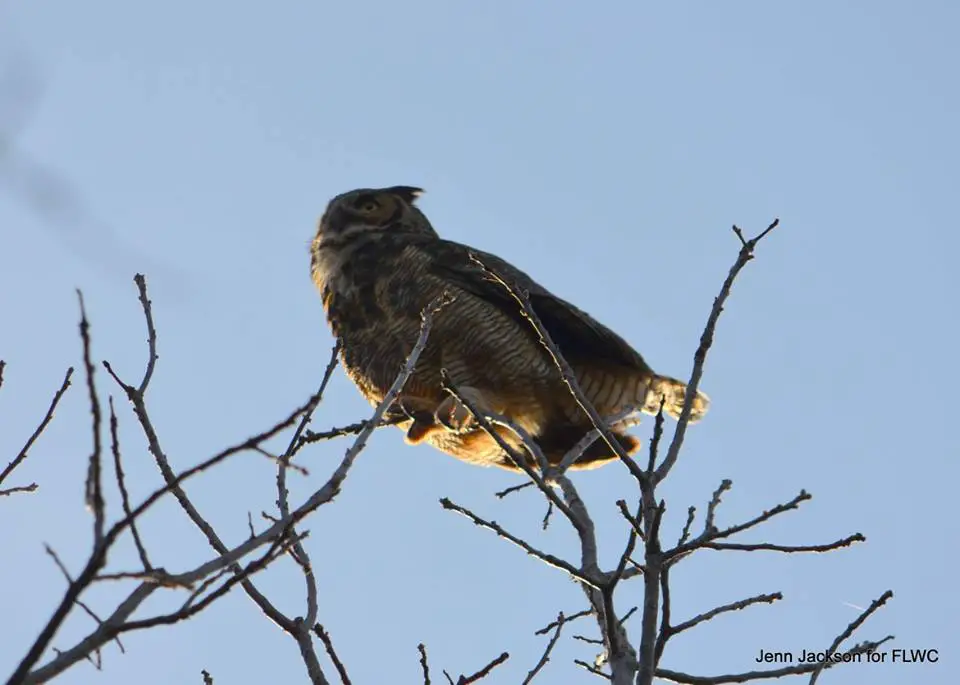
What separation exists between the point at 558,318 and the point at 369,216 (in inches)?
69.0

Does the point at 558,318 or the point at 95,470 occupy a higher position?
the point at 558,318

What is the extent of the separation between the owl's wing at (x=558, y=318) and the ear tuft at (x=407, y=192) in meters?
1.53

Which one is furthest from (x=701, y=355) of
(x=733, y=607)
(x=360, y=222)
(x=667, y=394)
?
(x=360, y=222)

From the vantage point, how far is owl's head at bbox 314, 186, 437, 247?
686cm

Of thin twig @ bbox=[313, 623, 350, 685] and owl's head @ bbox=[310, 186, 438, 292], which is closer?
thin twig @ bbox=[313, 623, 350, 685]

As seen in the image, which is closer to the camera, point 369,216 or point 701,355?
point 701,355

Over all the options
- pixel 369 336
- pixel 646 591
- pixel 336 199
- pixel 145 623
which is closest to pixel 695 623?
pixel 646 591

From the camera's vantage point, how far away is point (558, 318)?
223 inches

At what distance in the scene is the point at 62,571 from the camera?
6.72 ft

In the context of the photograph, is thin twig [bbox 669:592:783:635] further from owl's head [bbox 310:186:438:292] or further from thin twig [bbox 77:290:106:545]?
owl's head [bbox 310:186:438:292]

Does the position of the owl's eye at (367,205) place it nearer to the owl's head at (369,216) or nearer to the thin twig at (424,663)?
the owl's head at (369,216)

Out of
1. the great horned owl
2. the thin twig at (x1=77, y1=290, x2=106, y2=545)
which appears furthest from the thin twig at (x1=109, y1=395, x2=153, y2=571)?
the great horned owl

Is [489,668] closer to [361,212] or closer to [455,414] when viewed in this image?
[455,414]

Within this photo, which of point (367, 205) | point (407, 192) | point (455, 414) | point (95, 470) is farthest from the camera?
point (407, 192)
